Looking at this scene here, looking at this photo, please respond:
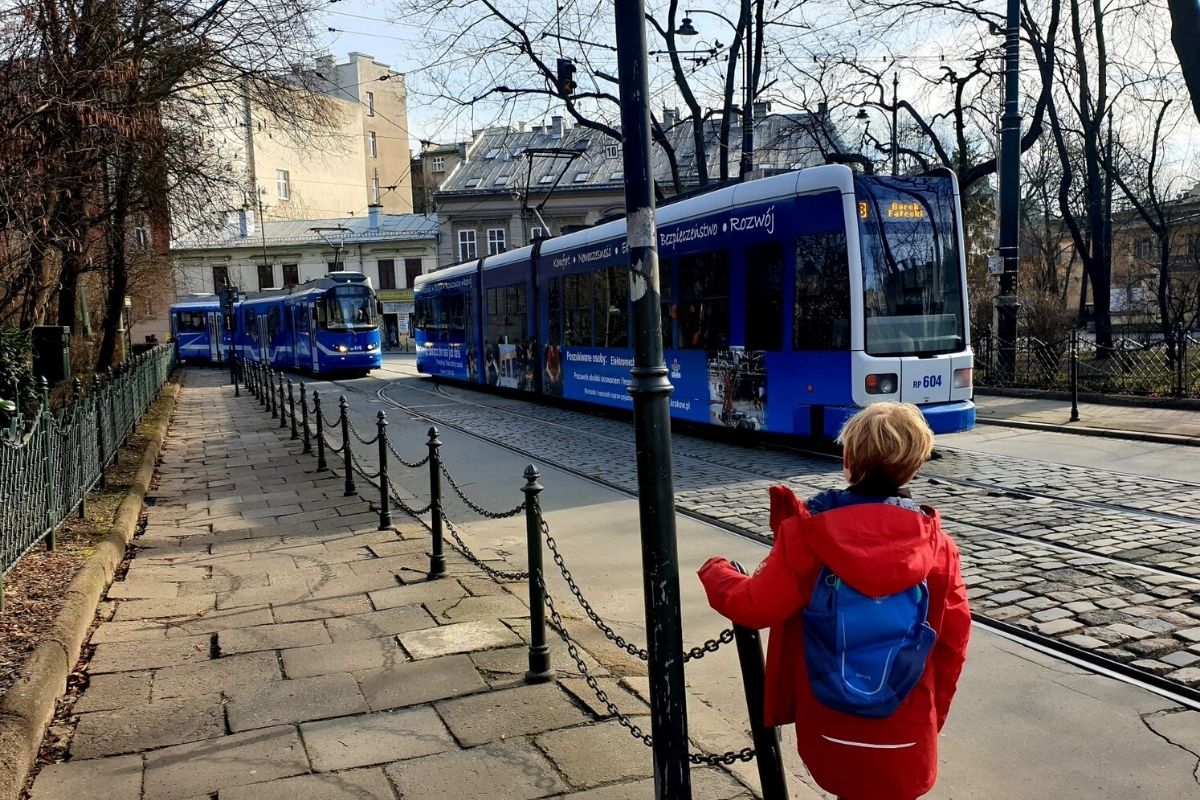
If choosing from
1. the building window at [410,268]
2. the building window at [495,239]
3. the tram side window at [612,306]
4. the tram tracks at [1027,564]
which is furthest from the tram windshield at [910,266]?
the building window at [410,268]

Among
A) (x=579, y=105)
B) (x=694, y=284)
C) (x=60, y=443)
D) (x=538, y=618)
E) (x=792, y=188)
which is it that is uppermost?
(x=579, y=105)

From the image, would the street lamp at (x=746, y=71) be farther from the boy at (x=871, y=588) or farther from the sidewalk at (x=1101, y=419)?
the boy at (x=871, y=588)

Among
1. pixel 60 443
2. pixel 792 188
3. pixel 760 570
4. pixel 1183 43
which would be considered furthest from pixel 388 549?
pixel 1183 43

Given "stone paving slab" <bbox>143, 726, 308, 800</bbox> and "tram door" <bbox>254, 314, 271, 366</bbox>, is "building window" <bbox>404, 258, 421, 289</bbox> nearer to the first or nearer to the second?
"tram door" <bbox>254, 314, 271, 366</bbox>

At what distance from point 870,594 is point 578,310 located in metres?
14.3

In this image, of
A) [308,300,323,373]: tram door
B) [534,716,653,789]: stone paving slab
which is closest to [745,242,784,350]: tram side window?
[534,716,653,789]: stone paving slab

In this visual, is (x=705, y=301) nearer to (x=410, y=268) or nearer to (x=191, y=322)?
(x=191, y=322)

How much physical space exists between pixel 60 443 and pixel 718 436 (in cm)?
851

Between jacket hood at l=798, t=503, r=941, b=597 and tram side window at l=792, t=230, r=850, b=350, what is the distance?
324 inches

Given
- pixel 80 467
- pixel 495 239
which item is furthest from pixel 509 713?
pixel 495 239

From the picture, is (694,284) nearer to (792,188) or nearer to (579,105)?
(792,188)

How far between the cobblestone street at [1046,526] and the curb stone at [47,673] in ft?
15.1

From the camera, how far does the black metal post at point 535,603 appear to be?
14.7ft

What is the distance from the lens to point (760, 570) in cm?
246
